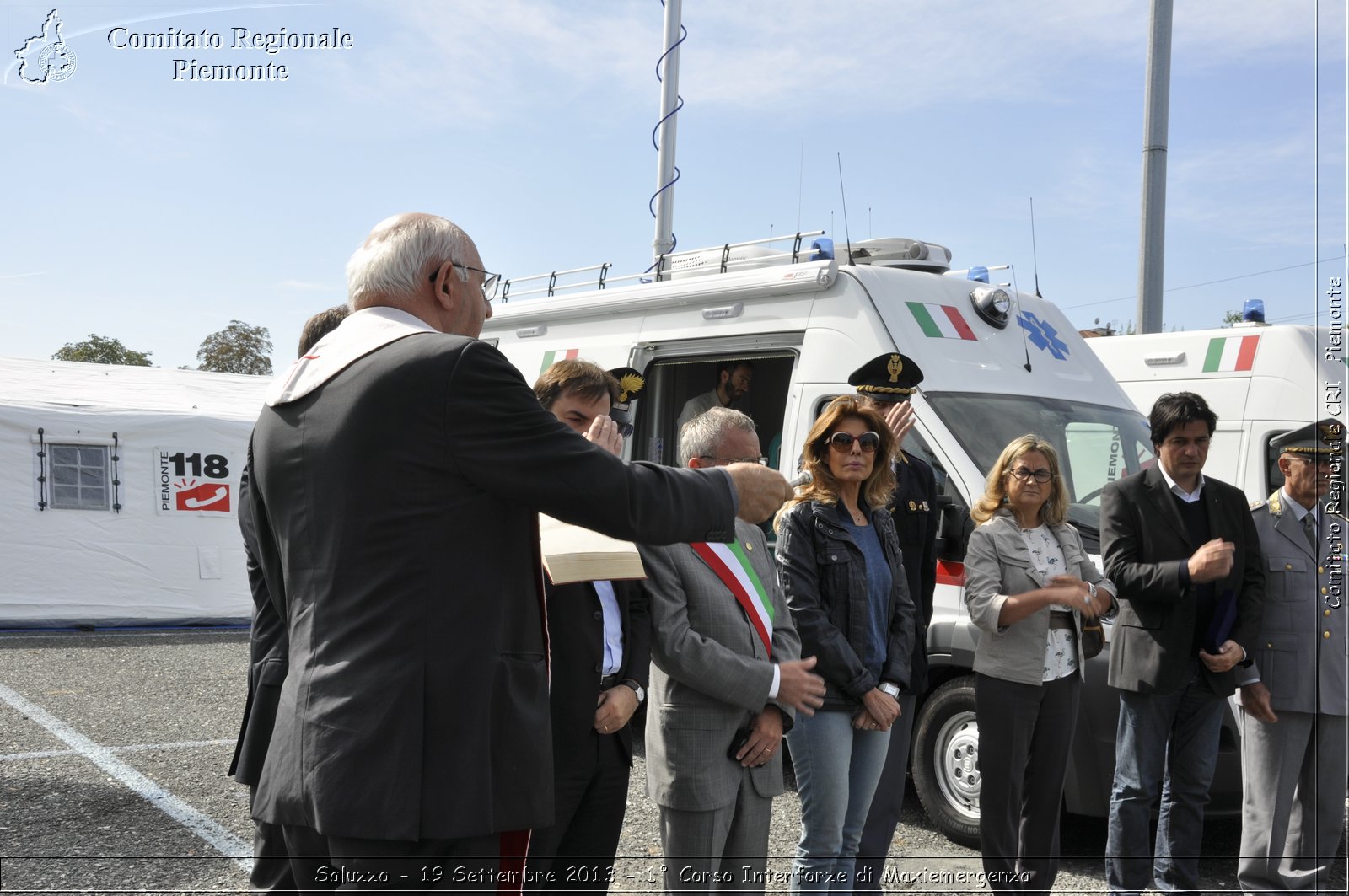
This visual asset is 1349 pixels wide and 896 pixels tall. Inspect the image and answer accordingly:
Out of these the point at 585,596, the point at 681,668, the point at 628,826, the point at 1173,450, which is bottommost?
the point at 628,826

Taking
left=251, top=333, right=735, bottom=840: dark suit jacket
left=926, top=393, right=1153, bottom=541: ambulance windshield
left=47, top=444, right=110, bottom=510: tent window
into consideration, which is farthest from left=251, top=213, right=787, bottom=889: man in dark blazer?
left=47, top=444, right=110, bottom=510: tent window

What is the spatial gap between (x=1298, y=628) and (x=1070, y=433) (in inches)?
77.7

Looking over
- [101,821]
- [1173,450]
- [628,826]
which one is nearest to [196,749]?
[101,821]

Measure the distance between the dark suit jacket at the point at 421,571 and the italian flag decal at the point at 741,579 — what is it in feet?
5.28

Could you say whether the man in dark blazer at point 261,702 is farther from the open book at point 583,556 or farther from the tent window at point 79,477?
the tent window at point 79,477

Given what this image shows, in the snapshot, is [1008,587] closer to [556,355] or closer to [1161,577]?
[1161,577]

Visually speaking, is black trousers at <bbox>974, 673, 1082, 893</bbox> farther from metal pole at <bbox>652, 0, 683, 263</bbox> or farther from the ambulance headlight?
metal pole at <bbox>652, 0, 683, 263</bbox>

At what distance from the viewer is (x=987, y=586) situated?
4492 mm

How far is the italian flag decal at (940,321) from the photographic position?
6246 mm

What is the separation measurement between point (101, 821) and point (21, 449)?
7.34 meters

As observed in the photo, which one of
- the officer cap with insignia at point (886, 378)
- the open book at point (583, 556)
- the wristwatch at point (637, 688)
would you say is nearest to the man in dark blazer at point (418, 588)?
the open book at point (583, 556)

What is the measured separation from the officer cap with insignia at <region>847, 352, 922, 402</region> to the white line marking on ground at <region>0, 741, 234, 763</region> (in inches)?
174

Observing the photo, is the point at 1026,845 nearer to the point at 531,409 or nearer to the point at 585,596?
the point at 585,596

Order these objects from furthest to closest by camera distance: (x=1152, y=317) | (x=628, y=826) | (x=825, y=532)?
(x=1152, y=317), (x=628, y=826), (x=825, y=532)
